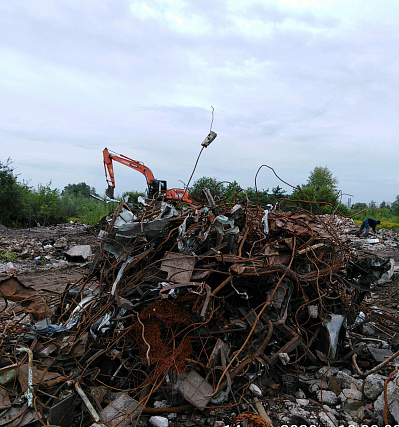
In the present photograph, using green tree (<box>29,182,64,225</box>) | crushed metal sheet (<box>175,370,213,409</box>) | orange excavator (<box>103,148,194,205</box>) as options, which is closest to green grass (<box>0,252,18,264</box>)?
orange excavator (<box>103,148,194,205</box>)

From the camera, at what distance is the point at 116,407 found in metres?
2.61

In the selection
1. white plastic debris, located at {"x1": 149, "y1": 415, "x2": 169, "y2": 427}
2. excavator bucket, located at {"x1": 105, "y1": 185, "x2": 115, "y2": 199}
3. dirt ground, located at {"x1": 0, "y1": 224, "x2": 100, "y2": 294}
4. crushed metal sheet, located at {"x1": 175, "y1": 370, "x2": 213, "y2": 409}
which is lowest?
dirt ground, located at {"x1": 0, "y1": 224, "x2": 100, "y2": 294}

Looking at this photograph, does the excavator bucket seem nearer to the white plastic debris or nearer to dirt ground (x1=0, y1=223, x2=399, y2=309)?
dirt ground (x1=0, y1=223, x2=399, y2=309)

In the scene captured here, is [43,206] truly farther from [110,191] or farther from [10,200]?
[110,191]

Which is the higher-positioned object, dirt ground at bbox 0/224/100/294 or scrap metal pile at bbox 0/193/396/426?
scrap metal pile at bbox 0/193/396/426

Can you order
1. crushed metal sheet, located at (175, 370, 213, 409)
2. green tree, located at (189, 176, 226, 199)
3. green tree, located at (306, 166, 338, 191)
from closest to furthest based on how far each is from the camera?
crushed metal sheet, located at (175, 370, 213, 409) → green tree, located at (189, 176, 226, 199) → green tree, located at (306, 166, 338, 191)

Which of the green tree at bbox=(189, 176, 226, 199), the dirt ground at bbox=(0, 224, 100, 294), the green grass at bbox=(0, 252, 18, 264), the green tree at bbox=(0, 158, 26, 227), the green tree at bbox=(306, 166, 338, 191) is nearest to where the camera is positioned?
the green tree at bbox=(189, 176, 226, 199)

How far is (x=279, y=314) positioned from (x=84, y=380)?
2.03 metres

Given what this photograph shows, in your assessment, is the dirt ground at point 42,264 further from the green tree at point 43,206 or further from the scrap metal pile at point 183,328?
the green tree at point 43,206

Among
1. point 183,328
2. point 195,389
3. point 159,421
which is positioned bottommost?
point 159,421

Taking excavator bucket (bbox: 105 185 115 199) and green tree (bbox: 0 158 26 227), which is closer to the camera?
excavator bucket (bbox: 105 185 115 199)

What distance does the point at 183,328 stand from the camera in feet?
10.3

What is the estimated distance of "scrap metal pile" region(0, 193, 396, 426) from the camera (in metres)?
2.71

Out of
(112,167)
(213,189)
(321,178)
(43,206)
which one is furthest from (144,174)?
(321,178)
